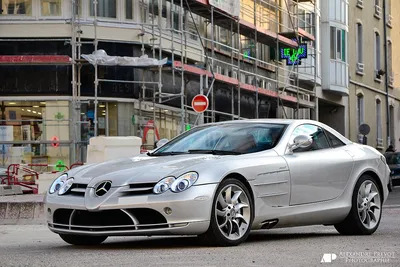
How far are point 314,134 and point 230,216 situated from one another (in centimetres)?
214

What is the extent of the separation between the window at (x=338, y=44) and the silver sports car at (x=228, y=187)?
35069 millimetres

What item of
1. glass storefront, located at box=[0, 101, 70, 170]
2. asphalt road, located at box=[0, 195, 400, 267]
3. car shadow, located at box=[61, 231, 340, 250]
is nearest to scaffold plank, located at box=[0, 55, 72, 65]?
glass storefront, located at box=[0, 101, 70, 170]

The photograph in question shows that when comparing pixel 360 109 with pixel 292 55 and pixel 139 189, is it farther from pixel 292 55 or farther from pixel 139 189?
pixel 139 189

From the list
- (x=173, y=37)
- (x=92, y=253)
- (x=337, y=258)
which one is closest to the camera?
(x=337, y=258)

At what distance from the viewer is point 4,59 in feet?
93.7

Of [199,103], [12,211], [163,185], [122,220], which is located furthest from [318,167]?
[199,103]

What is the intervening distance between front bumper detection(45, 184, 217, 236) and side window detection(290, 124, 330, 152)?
6.28ft

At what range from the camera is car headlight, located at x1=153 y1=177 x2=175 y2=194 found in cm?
916

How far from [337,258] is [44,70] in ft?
71.1

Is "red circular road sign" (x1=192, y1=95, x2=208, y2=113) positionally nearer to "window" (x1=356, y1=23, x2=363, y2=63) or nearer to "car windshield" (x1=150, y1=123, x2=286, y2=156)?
"car windshield" (x1=150, y1=123, x2=286, y2=156)

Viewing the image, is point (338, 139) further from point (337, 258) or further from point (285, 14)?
point (285, 14)

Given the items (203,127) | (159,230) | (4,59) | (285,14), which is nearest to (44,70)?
(4,59)

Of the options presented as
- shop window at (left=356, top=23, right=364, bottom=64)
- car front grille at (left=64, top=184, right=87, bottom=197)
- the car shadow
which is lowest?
the car shadow

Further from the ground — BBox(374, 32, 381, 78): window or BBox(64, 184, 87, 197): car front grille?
BBox(374, 32, 381, 78): window
